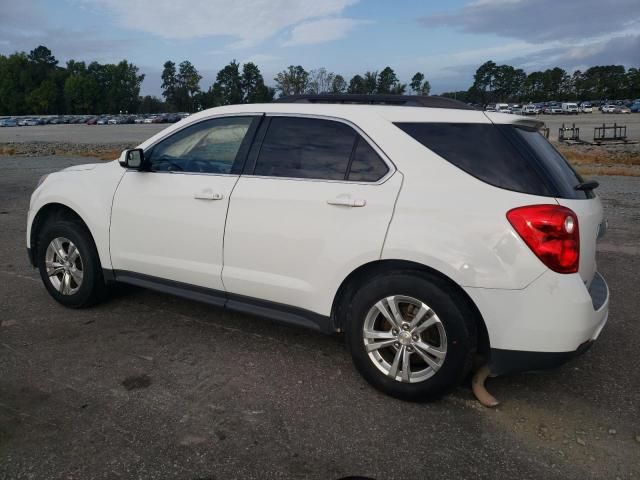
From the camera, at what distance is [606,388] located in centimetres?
357

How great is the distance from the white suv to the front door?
0.01 meters

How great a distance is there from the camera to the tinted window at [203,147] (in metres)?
4.02

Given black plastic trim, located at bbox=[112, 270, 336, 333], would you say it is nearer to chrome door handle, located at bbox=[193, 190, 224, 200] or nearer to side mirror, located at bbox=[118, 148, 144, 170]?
chrome door handle, located at bbox=[193, 190, 224, 200]

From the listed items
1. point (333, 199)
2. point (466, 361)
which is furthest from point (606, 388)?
point (333, 199)

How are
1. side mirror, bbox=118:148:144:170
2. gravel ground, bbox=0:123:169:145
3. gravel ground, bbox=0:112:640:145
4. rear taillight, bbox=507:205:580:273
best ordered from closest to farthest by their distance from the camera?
rear taillight, bbox=507:205:580:273 < side mirror, bbox=118:148:144:170 < gravel ground, bbox=0:112:640:145 < gravel ground, bbox=0:123:169:145

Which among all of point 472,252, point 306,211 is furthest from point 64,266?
point 472,252

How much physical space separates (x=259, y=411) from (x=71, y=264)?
8.07 feet

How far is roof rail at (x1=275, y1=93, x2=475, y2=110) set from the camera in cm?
360

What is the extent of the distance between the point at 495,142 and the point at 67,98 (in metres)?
147

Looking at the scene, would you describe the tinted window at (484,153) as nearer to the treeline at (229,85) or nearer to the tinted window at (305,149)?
the tinted window at (305,149)

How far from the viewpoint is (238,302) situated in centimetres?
391

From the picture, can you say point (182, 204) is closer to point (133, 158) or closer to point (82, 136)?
point (133, 158)

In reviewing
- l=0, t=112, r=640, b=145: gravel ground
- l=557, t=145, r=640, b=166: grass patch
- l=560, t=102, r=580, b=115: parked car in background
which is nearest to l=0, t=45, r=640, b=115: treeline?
l=560, t=102, r=580, b=115: parked car in background

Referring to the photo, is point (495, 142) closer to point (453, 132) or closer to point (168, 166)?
point (453, 132)
